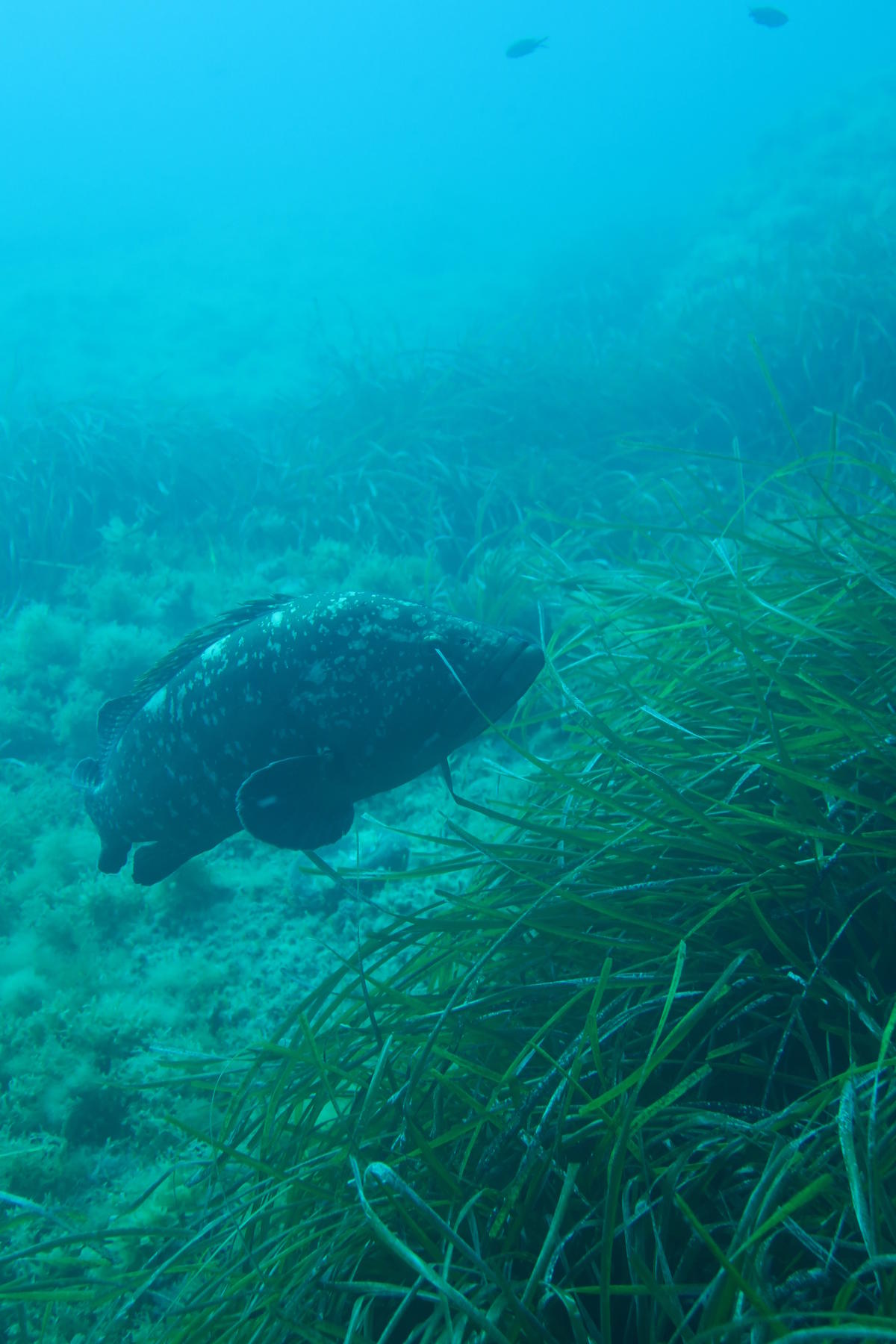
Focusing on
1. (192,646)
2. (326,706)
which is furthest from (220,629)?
(326,706)

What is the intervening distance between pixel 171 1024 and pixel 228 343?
74.6 ft

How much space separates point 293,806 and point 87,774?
56.1 inches

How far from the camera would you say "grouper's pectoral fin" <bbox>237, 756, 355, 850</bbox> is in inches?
82.4

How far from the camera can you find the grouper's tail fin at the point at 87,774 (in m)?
2.90

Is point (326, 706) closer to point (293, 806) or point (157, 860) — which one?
point (293, 806)

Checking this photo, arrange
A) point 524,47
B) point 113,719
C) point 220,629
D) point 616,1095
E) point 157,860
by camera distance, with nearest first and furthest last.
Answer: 1. point 616,1095
2. point 220,629
3. point 157,860
4. point 113,719
5. point 524,47

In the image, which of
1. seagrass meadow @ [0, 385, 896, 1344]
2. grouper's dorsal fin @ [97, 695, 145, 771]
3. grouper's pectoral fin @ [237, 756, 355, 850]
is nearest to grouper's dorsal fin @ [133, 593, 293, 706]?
grouper's dorsal fin @ [97, 695, 145, 771]

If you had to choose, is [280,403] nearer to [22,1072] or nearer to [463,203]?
[22,1072]

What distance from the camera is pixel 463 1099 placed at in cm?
149

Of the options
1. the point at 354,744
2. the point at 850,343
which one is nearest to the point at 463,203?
the point at 850,343

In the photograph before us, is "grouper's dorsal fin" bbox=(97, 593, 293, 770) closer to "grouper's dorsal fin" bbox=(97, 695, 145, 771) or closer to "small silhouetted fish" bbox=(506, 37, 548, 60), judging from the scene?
"grouper's dorsal fin" bbox=(97, 695, 145, 771)

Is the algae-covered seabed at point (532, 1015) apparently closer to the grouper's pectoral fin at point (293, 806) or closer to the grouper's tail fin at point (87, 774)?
the grouper's pectoral fin at point (293, 806)

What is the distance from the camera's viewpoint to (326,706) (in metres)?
2.18

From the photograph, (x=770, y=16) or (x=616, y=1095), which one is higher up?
(x=770, y=16)
